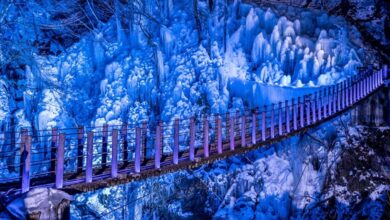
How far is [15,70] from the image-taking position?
7.03 metres

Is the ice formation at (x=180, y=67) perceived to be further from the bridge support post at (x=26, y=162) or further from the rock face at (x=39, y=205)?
the rock face at (x=39, y=205)

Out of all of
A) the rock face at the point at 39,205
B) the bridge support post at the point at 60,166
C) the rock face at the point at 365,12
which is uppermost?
the rock face at the point at 365,12

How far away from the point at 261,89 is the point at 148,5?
292 cm

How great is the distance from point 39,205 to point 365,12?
8.37m

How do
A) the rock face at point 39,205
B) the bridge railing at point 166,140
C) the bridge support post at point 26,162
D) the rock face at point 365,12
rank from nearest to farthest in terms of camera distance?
1. the rock face at point 39,205
2. the bridge support post at point 26,162
3. the bridge railing at point 166,140
4. the rock face at point 365,12

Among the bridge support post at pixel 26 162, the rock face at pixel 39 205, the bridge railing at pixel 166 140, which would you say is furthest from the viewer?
the bridge railing at pixel 166 140

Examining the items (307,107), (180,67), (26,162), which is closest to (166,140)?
(180,67)

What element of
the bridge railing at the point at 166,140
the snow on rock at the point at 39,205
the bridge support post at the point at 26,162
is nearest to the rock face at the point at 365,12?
the bridge railing at the point at 166,140

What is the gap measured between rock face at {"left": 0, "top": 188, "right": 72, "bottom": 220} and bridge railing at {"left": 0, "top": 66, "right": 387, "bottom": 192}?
35cm

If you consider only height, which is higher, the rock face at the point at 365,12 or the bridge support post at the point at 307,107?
the rock face at the point at 365,12

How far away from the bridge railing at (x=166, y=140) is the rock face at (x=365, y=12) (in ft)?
4.35

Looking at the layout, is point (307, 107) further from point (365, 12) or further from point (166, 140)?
point (365, 12)

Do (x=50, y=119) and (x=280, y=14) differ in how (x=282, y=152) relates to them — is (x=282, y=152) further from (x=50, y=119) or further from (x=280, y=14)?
(x=50, y=119)

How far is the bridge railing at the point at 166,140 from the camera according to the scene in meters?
3.07
